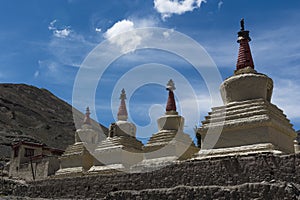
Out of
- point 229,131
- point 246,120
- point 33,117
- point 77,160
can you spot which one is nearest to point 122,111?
point 77,160

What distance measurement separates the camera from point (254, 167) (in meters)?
14.1

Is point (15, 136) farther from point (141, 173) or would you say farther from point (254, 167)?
point (254, 167)

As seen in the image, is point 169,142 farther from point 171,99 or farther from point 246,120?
point 246,120

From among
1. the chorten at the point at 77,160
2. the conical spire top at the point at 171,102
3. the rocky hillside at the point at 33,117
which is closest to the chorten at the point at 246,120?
the conical spire top at the point at 171,102

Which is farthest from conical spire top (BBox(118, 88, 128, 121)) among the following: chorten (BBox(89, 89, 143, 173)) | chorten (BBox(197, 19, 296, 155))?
chorten (BBox(197, 19, 296, 155))

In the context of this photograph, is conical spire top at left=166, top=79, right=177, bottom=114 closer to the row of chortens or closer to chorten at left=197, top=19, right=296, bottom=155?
the row of chortens

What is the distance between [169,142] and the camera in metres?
21.8

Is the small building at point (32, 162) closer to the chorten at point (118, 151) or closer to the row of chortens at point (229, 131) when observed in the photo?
the chorten at point (118, 151)

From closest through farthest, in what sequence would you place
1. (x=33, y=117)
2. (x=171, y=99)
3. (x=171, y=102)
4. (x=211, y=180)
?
(x=211, y=180)
(x=171, y=102)
(x=171, y=99)
(x=33, y=117)

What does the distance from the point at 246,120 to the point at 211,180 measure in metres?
3.40

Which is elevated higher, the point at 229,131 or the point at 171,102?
the point at 171,102

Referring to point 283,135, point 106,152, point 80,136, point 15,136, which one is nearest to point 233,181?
point 283,135

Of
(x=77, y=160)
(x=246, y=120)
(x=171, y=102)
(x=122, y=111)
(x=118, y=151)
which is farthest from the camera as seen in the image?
(x=122, y=111)

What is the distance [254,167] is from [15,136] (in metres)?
46.8
